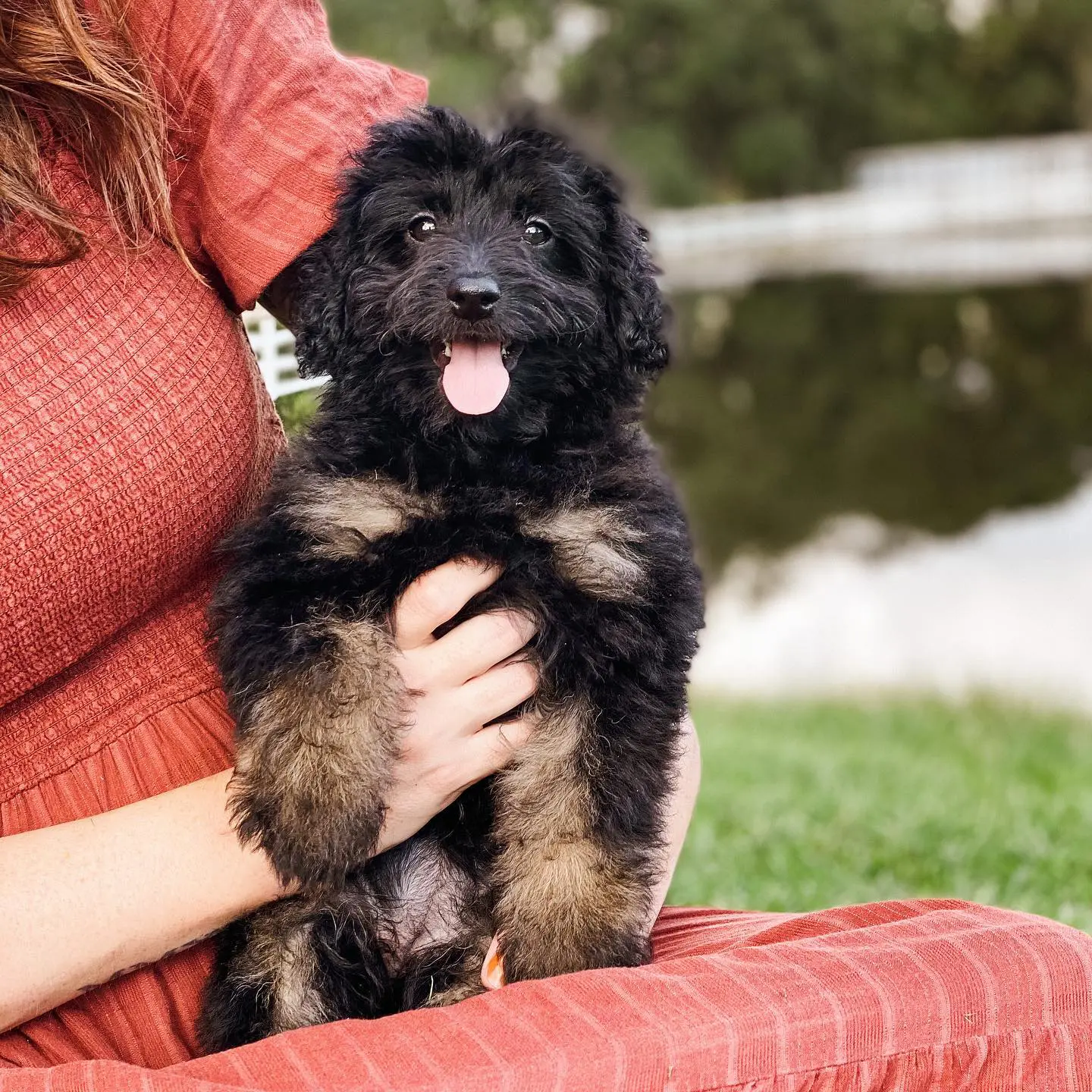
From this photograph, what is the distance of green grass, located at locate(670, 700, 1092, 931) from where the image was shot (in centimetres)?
438

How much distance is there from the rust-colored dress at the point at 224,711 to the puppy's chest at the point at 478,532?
0.66 feet

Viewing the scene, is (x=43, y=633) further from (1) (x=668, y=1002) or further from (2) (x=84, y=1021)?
(1) (x=668, y=1002)

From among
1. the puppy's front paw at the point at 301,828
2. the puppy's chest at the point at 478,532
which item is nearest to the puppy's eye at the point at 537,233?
the puppy's chest at the point at 478,532

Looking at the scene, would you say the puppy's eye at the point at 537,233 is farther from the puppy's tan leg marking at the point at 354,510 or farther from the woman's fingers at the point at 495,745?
the woman's fingers at the point at 495,745

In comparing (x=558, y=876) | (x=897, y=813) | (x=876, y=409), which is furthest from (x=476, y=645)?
(x=876, y=409)

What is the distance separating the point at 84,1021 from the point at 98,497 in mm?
734

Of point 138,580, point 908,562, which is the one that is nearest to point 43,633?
point 138,580

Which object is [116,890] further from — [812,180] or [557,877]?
[812,180]

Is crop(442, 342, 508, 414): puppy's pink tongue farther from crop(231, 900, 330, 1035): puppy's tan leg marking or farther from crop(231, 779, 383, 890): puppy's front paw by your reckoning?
crop(231, 900, 330, 1035): puppy's tan leg marking

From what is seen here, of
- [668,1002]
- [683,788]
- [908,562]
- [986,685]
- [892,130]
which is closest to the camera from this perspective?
[668,1002]

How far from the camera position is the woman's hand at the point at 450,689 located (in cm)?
209

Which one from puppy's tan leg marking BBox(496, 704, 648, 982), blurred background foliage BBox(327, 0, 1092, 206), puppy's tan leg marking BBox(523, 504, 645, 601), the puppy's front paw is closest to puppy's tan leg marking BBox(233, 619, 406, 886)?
the puppy's front paw

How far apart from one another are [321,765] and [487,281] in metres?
0.76

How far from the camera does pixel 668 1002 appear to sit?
1.73m
